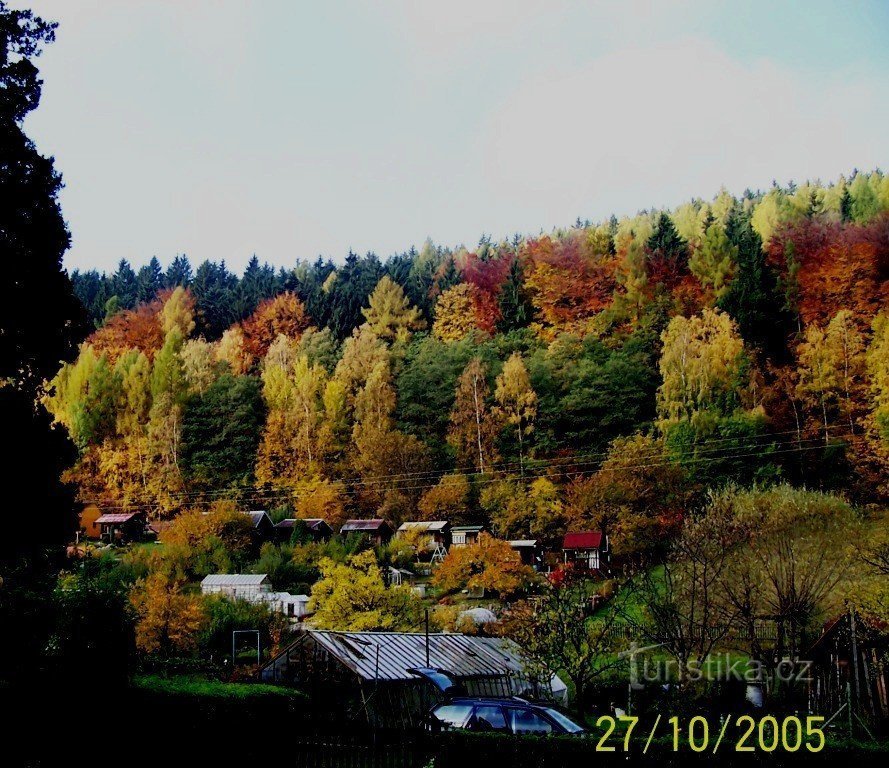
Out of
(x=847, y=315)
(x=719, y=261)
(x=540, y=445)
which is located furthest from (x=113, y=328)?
(x=847, y=315)

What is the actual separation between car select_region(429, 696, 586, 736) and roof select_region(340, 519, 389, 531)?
4246cm

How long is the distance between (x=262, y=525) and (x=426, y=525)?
1105 cm

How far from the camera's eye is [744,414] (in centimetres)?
5650

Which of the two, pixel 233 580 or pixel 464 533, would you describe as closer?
pixel 233 580

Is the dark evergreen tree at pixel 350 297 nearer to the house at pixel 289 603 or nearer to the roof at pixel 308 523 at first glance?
the roof at pixel 308 523

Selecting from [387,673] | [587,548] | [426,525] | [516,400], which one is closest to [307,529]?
Result: [426,525]

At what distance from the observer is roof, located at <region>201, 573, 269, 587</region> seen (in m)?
47.2

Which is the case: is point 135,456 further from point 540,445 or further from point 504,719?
point 504,719

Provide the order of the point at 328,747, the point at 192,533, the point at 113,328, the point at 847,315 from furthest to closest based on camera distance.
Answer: the point at 113,328 < the point at 847,315 < the point at 192,533 < the point at 328,747

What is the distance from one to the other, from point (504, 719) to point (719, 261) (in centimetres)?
6289

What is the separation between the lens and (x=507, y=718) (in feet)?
48.6

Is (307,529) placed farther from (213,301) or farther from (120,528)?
(213,301)

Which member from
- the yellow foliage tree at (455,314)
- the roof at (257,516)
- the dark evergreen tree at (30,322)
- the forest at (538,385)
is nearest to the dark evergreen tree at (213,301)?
the forest at (538,385)

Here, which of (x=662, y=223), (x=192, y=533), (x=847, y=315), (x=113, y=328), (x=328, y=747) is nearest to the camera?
(x=328, y=747)
